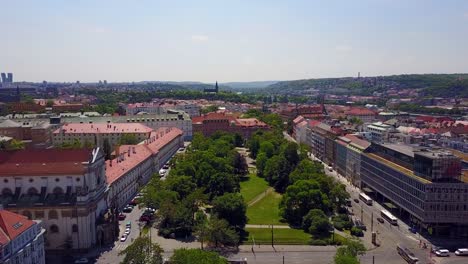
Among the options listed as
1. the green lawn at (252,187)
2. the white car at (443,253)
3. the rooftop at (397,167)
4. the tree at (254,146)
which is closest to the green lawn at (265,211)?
the green lawn at (252,187)

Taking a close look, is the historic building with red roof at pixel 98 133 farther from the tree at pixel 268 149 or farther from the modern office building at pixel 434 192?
the modern office building at pixel 434 192

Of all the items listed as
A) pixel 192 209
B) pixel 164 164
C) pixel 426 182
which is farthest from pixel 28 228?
pixel 164 164

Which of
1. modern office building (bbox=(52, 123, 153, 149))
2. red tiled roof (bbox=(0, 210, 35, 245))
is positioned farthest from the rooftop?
modern office building (bbox=(52, 123, 153, 149))

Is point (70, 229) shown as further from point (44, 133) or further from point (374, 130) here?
point (374, 130)

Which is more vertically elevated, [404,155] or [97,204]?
[404,155]

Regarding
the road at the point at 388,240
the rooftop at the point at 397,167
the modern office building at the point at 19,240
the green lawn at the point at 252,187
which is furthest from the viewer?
the green lawn at the point at 252,187

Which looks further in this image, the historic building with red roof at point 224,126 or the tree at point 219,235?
the historic building with red roof at point 224,126
